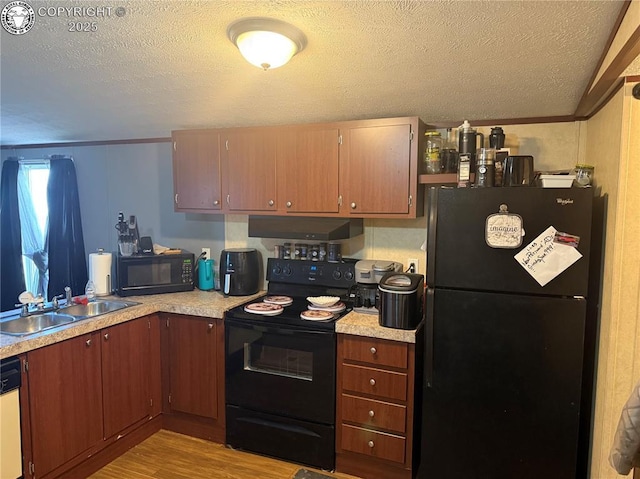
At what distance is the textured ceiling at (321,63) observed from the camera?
4.36 ft

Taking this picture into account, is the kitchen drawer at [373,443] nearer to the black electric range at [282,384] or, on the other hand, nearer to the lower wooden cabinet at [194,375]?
the black electric range at [282,384]

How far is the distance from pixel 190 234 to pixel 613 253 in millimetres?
2958

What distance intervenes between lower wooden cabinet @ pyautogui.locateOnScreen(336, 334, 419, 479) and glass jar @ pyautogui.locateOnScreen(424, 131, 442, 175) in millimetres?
1062

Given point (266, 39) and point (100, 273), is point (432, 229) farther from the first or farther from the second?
point (100, 273)

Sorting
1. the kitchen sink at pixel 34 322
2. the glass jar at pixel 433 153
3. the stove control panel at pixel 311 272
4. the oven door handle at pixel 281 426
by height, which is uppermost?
the glass jar at pixel 433 153

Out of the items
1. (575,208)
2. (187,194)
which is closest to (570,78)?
(575,208)

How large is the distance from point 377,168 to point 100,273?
221cm

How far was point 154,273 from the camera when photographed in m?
3.24

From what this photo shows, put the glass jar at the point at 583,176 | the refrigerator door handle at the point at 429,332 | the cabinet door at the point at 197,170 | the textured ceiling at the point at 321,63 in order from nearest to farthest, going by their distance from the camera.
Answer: the textured ceiling at the point at 321,63, the glass jar at the point at 583,176, the refrigerator door handle at the point at 429,332, the cabinet door at the point at 197,170

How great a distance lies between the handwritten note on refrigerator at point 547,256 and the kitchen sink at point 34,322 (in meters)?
2.52

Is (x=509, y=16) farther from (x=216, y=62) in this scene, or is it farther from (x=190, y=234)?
(x=190, y=234)

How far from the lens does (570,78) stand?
74.4 inches

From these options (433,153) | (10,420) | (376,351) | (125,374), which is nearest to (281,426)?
(376,351)

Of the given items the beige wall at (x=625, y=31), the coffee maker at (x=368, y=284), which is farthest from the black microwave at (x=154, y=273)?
the beige wall at (x=625, y=31)
